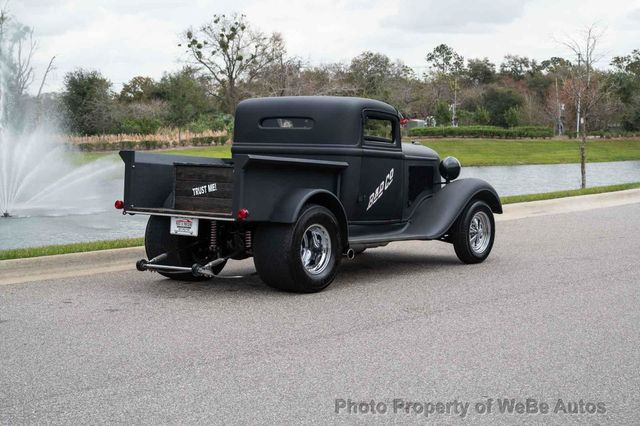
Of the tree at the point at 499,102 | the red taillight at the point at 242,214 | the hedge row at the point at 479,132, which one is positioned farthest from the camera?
the tree at the point at 499,102

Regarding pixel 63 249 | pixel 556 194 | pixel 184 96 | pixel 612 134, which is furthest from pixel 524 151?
pixel 63 249

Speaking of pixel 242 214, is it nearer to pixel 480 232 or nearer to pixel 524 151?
pixel 480 232

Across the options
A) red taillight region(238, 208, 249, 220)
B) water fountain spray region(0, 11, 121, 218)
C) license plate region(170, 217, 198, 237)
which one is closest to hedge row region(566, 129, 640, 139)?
water fountain spray region(0, 11, 121, 218)

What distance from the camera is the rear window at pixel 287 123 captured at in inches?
377

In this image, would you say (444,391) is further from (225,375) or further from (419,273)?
(419,273)

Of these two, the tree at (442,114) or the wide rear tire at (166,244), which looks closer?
the wide rear tire at (166,244)

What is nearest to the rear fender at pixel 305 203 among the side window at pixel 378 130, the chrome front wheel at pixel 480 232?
the side window at pixel 378 130

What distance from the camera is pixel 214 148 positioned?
39.6 meters

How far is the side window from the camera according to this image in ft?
31.6

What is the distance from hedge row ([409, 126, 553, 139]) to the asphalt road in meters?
42.8

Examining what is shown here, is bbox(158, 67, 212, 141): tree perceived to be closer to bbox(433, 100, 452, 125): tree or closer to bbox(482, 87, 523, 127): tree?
bbox(433, 100, 452, 125): tree

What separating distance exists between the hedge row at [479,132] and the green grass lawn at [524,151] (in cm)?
104

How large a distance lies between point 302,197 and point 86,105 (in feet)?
129

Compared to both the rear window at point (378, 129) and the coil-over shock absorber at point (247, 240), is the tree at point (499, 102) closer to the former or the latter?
the rear window at point (378, 129)
